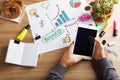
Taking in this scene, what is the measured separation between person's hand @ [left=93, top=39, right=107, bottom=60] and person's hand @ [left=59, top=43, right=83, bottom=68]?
0.07 metres

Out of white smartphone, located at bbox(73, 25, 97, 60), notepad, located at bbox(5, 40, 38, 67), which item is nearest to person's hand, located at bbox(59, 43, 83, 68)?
white smartphone, located at bbox(73, 25, 97, 60)

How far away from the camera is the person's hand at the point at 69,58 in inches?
44.4

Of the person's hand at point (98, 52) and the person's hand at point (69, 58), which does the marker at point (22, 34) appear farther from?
the person's hand at point (98, 52)

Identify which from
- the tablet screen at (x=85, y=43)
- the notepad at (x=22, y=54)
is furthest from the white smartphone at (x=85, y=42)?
the notepad at (x=22, y=54)

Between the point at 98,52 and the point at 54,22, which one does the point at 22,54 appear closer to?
the point at 54,22

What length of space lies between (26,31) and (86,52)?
29cm

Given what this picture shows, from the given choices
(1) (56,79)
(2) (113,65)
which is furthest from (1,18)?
(2) (113,65)

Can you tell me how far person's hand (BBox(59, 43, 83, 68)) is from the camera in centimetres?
113

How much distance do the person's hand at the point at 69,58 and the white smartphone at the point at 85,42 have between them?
0.02 metres

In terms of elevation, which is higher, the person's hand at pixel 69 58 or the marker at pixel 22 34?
the marker at pixel 22 34

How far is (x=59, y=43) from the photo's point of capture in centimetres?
116

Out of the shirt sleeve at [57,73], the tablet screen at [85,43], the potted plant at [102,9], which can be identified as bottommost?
the shirt sleeve at [57,73]

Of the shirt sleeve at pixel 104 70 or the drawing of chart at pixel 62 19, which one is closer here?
the shirt sleeve at pixel 104 70

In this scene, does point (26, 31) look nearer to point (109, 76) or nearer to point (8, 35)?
point (8, 35)
